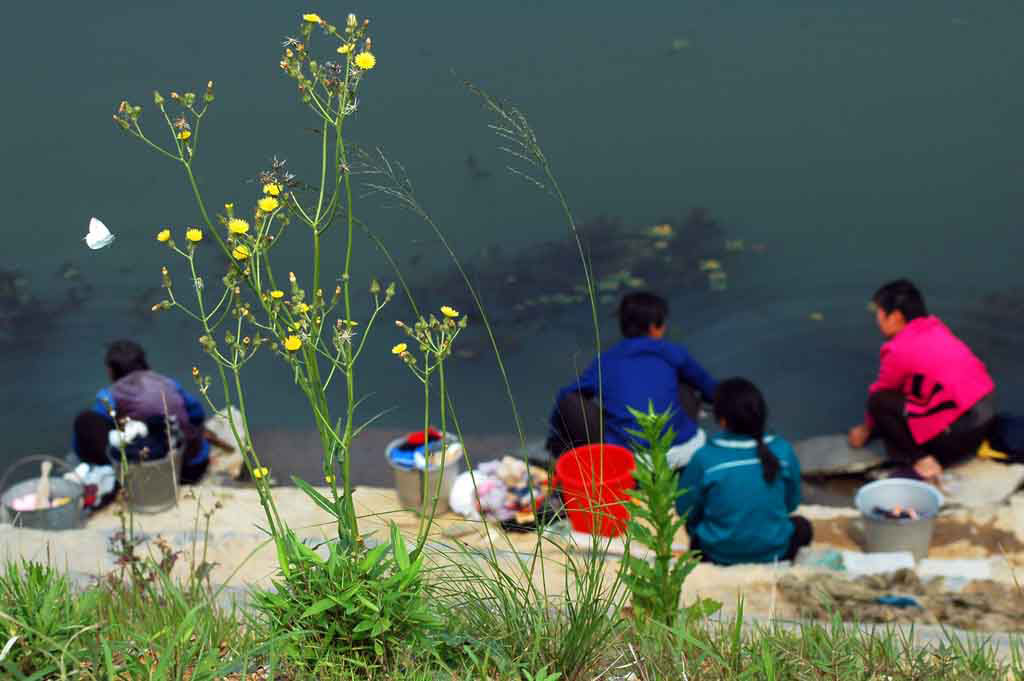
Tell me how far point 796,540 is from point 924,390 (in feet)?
5.97

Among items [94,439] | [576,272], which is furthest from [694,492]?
[94,439]

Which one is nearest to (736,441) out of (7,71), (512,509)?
(512,509)

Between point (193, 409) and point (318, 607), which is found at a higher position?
point (193, 409)

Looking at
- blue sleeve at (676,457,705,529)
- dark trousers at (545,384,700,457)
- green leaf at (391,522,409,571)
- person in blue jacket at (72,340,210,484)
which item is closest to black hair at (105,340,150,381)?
person in blue jacket at (72,340,210,484)

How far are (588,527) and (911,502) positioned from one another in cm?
157

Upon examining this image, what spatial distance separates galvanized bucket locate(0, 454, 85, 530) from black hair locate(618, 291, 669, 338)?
2.97 metres

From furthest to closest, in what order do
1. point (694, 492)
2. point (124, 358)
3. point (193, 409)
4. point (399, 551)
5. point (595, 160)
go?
point (595, 160), point (193, 409), point (124, 358), point (694, 492), point (399, 551)

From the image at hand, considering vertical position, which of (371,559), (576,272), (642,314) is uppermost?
(576,272)

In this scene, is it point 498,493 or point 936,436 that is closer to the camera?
point 498,493

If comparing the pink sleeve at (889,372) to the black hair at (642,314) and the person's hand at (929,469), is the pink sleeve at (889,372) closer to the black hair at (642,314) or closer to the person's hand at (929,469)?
the person's hand at (929,469)

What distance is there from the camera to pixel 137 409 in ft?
19.0

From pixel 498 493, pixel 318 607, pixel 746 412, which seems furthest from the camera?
pixel 498 493

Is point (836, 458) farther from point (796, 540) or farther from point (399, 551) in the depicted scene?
point (399, 551)

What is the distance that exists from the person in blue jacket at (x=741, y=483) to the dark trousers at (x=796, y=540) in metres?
0.11
